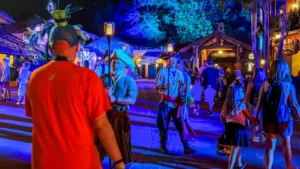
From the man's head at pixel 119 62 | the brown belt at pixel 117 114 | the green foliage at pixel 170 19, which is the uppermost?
the green foliage at pixel 170 19

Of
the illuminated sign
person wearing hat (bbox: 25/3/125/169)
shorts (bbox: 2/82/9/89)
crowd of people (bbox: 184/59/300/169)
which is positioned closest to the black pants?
crowd of people (bbox: 184/59/300/169)

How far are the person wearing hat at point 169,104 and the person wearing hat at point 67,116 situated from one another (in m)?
4.83

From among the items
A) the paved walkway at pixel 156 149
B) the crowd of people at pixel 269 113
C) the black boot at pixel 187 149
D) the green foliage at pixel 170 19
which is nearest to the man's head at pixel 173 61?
the black boot at pixel 187 149

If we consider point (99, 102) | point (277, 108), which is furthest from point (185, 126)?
point (99, 102)

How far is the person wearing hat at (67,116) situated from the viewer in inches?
91.9

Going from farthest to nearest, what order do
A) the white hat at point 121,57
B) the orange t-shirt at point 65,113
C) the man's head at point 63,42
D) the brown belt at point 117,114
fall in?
the white hat at point 121,57 < the brown belt at point 117,114 < the man's head at point 63,42 < the orange t-shirt at point 65,113

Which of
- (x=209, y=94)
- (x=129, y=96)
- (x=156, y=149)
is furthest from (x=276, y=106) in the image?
(x=209, y=94)

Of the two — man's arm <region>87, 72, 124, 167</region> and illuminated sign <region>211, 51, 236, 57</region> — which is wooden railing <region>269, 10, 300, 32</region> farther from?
man's arm <region>87, 72, 124, 167</region>

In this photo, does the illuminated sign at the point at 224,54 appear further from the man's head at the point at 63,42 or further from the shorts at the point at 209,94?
the man's head at the point at 63,42

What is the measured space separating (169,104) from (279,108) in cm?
256

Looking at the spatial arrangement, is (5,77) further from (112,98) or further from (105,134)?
(105,134)

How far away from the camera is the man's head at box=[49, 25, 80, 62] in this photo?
2.49 meters

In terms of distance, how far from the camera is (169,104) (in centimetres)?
734

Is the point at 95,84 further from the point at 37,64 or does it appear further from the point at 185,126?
the point at 37,64
